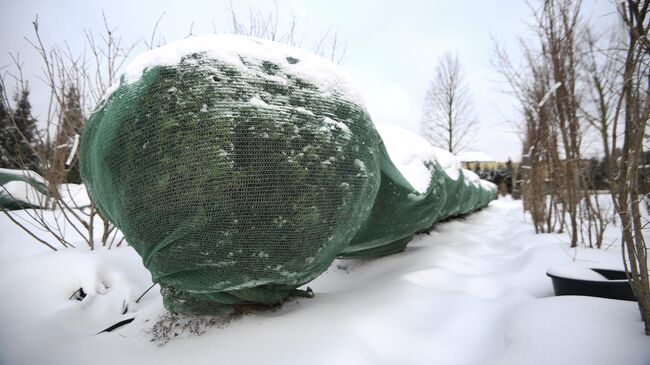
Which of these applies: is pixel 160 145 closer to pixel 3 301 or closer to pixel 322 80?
pixel 322 80

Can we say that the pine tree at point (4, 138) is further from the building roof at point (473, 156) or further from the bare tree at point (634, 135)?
the building roof at point (473, 156)

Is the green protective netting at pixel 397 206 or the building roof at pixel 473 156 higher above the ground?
the building roof at pixel 473 156

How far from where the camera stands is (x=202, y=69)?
54.1 inches

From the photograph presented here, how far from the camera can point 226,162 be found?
1318 mm

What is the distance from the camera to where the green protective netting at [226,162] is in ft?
4.37

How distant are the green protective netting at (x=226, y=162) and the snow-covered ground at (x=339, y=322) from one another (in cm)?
33

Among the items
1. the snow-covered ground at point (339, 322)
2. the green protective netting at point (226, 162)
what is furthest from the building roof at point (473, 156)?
the green protective netting at point (226, 162)

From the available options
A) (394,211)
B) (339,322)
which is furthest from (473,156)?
(339,322)

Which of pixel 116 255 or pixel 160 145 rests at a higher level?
pixel 160 145

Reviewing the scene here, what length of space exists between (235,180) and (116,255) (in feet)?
7.44

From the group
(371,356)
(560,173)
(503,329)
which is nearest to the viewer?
(371,356)

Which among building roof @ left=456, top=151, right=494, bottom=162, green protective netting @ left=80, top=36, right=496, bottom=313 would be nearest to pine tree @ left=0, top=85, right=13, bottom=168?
green protective netting @ left=80, top=36, right=496, bottom=313

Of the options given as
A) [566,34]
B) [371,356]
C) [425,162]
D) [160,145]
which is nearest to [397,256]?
Answer: [425,162]

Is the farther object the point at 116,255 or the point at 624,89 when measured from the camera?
the point at 116,255
